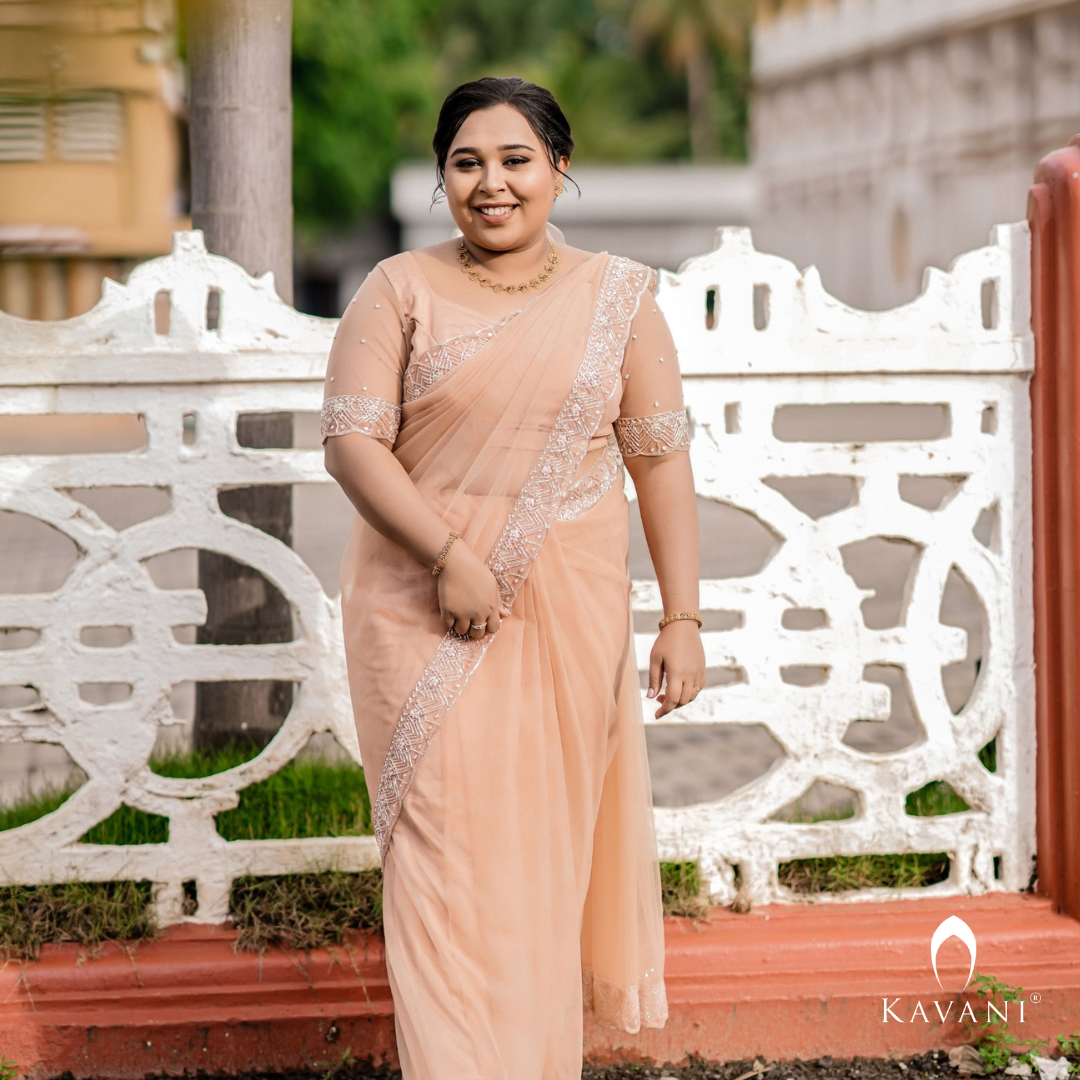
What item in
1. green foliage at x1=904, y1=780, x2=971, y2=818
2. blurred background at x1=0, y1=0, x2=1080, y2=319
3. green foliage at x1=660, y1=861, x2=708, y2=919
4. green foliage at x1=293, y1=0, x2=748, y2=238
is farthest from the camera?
green foliage at x1=293, y1=0, x2=748, y2=238

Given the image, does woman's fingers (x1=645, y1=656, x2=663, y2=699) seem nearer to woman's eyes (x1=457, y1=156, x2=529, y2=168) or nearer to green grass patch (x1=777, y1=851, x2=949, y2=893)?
woman's eyes (x1=457, y1=156, x2=529, y2=168)

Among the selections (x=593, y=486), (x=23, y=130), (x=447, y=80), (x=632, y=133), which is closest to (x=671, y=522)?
(x=593, y=486)

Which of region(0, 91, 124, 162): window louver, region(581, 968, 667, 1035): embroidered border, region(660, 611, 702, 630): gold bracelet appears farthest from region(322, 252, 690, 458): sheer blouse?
Result: region(0, 91, 124, 162): window louver

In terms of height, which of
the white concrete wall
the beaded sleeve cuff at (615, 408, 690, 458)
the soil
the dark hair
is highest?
the white concrete wall

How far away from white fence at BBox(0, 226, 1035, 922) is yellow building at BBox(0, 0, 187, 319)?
13.0 m

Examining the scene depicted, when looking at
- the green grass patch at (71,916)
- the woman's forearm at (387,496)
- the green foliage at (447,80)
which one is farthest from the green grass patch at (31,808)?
the green foliage at (447,80)

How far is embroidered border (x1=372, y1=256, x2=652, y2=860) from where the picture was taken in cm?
221

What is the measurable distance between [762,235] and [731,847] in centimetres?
2535

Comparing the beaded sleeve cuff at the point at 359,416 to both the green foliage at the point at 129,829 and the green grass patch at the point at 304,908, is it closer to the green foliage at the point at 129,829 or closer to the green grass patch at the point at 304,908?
the green grass patch at the point at 304,908

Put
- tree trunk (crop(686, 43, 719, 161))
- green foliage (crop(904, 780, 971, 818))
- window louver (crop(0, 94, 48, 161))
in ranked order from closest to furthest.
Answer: green foliage (crop(904, 780, 971, 818)) → window louver (crop(0, 94, 48, 161)) → tree trunk (crop(686, 43, 719, 161))

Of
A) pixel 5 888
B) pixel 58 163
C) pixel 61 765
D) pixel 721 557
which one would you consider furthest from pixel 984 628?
pixel 58 163

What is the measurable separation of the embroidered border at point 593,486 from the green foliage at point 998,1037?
1388 millimetres

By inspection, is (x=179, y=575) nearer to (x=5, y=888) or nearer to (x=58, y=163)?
(x=5, y=888)

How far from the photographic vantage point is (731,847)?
303 cm
